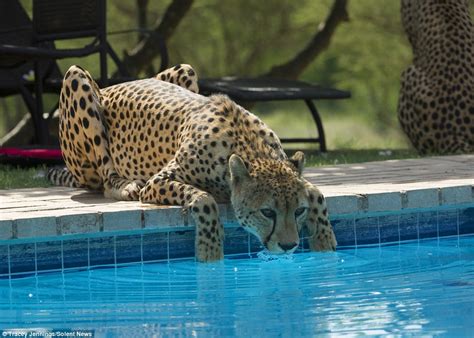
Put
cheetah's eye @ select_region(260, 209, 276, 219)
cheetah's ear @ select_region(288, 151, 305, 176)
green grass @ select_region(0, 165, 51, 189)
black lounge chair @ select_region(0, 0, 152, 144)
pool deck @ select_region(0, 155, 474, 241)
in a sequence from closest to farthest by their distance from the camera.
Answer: cheetah's eye @ select_region(260, 209, 276, 219), pool deck @ select_region(0, 155, 474, 241), cheetah's ear @ select_region(288, 151, 305, 176), green grass @ select_region(0, 165, 51, 189), black lounge chair @ select_region(0, 0, 152, 144)

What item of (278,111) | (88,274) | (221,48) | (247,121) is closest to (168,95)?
(247,121)

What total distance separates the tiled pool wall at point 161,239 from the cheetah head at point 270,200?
1.31 feet

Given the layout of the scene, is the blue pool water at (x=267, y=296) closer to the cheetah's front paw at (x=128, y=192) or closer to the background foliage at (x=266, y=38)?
the cheetah's front paw at (x=128, y=192)

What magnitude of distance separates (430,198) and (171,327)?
7.88 feet

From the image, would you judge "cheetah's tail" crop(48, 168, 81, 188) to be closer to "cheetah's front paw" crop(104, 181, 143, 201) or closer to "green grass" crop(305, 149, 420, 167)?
"cheetah's front paw" crop(104, 181, 143, 201)

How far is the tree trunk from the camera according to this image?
1345 centimetres

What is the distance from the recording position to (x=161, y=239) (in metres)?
6.39

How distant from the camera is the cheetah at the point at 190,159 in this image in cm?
597

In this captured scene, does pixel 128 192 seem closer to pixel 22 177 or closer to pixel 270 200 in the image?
pixel 270 200

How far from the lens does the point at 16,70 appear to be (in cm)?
1066

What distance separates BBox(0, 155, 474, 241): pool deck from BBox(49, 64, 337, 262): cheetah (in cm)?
13

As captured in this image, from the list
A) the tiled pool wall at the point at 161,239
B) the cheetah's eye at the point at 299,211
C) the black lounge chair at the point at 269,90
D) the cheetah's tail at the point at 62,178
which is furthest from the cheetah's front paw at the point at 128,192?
the black lounge chair at the point at 269,90

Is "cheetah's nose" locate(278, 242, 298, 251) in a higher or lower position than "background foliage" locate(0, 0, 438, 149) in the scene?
lower

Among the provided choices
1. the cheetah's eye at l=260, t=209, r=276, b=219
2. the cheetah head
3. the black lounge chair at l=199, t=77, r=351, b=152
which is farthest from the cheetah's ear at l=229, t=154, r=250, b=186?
the black lounge chair at l=199, t=77, r=351, b=152
